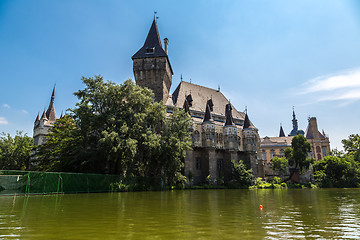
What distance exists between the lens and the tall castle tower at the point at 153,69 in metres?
39.4

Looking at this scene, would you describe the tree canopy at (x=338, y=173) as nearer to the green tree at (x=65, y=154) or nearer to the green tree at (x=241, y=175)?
the green tree at (x=241, y=175)

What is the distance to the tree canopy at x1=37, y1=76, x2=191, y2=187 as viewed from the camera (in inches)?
967

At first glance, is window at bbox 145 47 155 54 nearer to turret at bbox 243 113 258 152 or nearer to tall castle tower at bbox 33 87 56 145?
turret at bbox 243 113 258 152

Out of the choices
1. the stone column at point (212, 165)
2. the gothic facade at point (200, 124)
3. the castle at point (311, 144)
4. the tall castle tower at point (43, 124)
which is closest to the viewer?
the stone column at point (212, 165)

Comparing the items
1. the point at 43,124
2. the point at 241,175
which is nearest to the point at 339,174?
the point at 241,175

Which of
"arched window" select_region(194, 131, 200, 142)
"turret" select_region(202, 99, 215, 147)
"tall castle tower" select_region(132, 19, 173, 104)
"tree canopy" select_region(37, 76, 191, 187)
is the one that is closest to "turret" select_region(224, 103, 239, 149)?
"turret" select_region(202, 99, 215, 147)

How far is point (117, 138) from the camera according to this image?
23.0 m

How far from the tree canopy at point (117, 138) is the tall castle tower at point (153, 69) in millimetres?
10108

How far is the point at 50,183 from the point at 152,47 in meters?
29.2

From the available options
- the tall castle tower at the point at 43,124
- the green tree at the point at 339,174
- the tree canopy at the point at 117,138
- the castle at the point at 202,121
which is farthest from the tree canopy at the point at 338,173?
the tall castle tower at the point at 43,124

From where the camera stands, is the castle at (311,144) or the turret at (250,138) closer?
the turret at (250,138)

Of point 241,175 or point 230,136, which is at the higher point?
point 230,136

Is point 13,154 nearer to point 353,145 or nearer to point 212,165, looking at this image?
point 212,165

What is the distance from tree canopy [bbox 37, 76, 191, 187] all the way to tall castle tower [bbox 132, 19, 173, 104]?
10.1 metres
